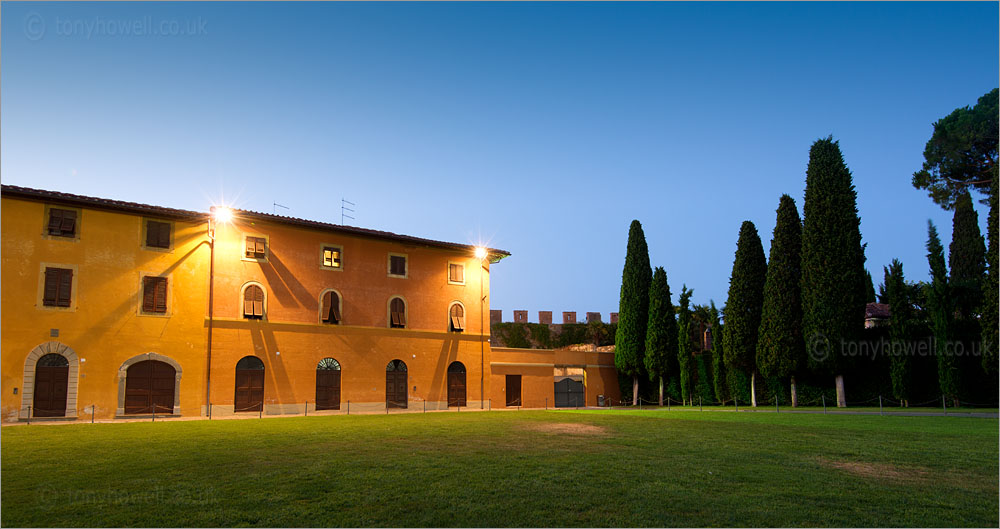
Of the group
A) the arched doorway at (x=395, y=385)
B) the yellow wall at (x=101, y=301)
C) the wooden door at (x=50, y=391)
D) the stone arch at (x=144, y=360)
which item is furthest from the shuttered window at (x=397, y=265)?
the wooden door at (x=50, y=391)

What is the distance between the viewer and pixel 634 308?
138 ft

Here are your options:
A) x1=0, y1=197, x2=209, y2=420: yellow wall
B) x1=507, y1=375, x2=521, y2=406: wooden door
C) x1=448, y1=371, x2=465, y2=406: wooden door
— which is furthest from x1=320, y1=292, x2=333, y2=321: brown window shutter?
x1=507, y1=375, x2=521, y2=406: wooden door

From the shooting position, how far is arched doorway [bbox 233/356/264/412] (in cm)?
2922

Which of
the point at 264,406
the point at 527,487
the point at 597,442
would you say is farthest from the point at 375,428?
the point at 264,406

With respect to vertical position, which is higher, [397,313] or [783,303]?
[783,303]

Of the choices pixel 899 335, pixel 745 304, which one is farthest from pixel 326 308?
pixel 899 335

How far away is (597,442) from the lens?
1423 cm

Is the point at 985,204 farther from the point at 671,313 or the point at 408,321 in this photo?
the point at 408,321

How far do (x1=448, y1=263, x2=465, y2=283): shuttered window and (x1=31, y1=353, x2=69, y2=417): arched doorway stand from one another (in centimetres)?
1777

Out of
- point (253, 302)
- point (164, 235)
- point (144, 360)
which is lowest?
point (144, 360)

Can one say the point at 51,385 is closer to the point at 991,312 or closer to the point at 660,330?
the point at 660,330

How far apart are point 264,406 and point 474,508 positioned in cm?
2456

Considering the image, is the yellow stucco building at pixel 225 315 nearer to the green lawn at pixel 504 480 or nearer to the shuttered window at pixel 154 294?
the shuttered window at pixel 154 294

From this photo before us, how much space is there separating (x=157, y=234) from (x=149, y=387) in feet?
20.8
